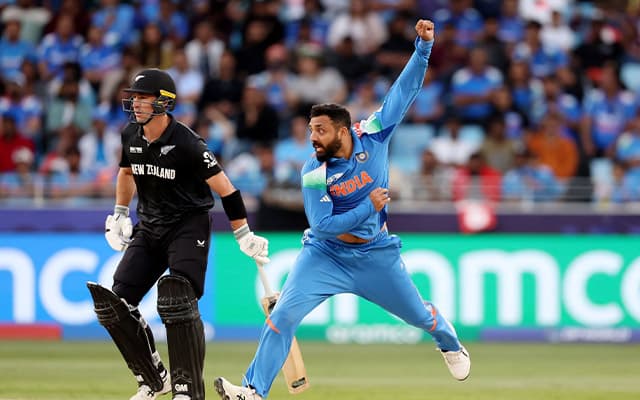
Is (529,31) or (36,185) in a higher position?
(529,31)

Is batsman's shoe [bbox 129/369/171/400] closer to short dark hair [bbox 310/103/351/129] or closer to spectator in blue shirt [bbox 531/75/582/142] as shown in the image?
short dark hair [bbox 310/103/351/129]

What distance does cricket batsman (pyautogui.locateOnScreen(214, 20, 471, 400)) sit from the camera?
8562mm

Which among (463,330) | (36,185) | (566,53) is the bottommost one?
(463,330)

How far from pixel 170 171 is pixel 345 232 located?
1.33m

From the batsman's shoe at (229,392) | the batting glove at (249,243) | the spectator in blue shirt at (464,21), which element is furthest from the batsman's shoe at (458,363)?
the spectator in blue shirt at (464,21)

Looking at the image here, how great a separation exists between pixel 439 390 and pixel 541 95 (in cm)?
885

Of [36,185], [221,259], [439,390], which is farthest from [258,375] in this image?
[36,185]

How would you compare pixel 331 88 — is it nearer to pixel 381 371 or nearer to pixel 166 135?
pixel 381 371

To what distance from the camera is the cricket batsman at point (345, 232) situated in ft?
28.1

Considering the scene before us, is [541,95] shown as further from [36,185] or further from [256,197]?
[36,185]

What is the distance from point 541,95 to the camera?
18.8 m

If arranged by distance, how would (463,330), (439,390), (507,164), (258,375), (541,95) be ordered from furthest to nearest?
(541,95)
(507,164)
(463,330)
(439,390)
(258,375)

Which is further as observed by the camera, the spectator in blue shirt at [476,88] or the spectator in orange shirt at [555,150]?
the spectator in blue shirt at [476,88]

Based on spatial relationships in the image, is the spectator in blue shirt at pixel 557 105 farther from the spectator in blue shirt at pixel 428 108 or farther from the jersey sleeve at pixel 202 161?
the jersey sleeve at pixel 202 161
